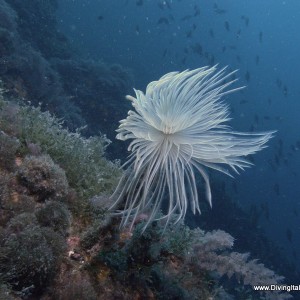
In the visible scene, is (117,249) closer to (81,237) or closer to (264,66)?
(81,237)

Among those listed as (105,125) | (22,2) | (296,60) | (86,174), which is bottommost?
(86,174)

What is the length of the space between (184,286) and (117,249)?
3.20 ft

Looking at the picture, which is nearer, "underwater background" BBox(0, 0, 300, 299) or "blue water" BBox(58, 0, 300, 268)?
"underwater background" BBox(0, 0, 300, 299)

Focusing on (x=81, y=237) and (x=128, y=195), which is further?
(x=81, y=237)

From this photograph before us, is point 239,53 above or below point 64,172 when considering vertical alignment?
above

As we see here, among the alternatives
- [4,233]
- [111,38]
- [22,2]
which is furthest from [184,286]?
[111,38]

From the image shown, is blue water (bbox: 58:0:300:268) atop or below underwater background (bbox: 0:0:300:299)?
atop

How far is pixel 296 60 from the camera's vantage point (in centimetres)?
15475

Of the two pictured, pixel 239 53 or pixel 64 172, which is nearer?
pixel 64 172

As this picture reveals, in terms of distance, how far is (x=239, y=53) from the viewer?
98.9 metres

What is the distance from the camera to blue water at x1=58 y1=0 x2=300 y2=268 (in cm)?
2738

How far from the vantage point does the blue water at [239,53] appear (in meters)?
27.4

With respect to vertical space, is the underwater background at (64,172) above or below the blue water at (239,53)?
below

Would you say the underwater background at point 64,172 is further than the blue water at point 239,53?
No
